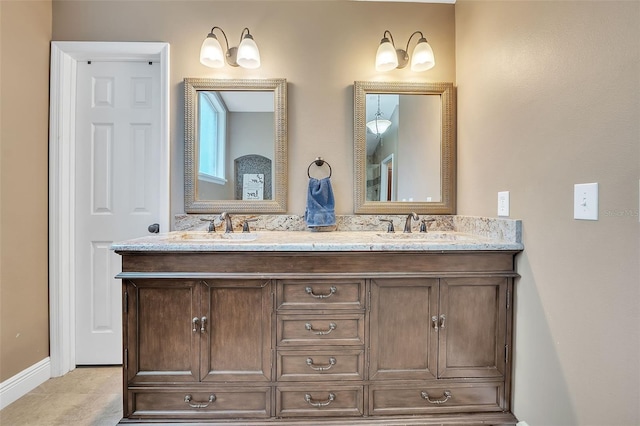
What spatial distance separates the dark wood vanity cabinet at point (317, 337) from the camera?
1.26 meters

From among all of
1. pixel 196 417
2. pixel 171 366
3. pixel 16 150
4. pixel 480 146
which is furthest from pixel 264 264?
pixel 16 150

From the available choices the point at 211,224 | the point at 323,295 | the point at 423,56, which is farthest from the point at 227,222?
the point at 423,56

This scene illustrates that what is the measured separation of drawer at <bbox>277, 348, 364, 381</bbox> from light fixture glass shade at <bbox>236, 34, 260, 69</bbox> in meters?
1.55

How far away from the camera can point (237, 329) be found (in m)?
1.26

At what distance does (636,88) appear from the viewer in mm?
803

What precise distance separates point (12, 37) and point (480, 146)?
2.52 meters

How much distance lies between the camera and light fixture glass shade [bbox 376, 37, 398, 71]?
1721mm

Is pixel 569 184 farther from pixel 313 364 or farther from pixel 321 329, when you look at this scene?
pixel 313 364

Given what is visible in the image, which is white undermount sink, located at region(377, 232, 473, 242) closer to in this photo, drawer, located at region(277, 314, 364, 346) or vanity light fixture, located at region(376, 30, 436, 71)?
drawer, located at region(277, 314, 364, 346)

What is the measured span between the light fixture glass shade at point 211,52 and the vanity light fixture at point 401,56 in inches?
36.3

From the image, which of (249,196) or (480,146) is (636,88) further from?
(249,196)

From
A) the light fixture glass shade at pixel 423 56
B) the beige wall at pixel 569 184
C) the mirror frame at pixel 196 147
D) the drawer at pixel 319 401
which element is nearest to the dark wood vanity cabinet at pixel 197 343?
the drawer at pixel 319 401

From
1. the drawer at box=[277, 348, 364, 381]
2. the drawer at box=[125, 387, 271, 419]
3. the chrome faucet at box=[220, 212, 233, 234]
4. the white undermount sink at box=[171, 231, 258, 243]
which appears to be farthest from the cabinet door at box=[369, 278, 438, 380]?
the chrome faucet at box=[220, 212, 233, 234]

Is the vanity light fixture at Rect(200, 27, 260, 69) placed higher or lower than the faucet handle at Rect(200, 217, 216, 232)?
higher
